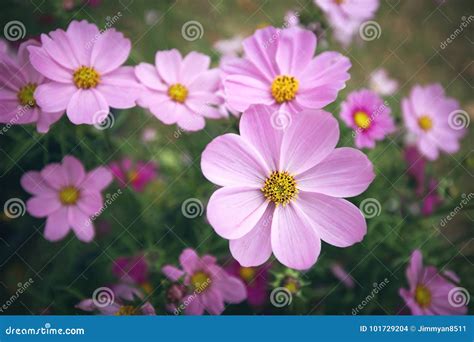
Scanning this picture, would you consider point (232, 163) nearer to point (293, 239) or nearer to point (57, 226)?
point (293, 239)

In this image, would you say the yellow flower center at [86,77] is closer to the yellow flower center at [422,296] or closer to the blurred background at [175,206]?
the blurred background at [175,206]

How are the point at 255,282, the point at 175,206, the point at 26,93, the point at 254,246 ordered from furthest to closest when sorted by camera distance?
the point at 175,206, the point at 255,282, the point at 26,93, the point at 254,246

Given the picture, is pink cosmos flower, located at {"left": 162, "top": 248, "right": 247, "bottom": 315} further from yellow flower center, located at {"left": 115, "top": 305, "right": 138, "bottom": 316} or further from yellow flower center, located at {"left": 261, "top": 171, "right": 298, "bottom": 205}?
yellow flower center, located at {"left": 261, "top": 171, "right": 298, "bottom": 205}

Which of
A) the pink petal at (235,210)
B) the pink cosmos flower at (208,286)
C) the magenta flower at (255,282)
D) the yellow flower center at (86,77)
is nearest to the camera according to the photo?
the pink petal at (235,210)

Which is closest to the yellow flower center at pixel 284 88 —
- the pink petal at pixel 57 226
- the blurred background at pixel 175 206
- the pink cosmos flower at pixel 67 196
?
the blurred background at pixel 175 206

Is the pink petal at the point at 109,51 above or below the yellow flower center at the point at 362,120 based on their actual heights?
below

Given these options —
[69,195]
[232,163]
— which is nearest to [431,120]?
[232,163]

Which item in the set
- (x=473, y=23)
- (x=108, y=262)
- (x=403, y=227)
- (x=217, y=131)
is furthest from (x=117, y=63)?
(x=473, y=23)
